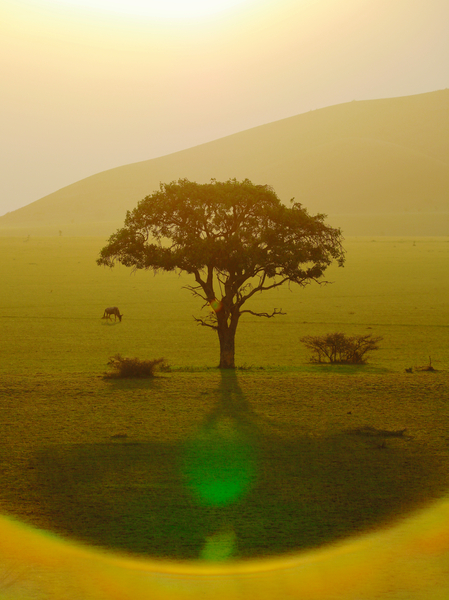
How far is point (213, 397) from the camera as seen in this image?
14977 mm

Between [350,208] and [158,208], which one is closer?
[158,208]

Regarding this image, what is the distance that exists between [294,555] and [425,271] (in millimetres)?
53172

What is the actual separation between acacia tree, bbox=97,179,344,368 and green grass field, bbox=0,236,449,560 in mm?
3069

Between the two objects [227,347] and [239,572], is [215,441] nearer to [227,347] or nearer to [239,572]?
[239,572]

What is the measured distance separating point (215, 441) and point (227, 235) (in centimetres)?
768

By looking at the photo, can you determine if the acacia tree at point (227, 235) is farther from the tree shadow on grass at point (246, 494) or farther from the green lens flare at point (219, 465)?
the tree shadow on grass at point (246, 494)

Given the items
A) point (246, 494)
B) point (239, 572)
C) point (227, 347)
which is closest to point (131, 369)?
point (227, 347)

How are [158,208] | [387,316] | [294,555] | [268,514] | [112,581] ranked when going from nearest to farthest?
1. [112,581]
2. [294,555]
3. [268,514]
4. [158,208]
5. [387,316]

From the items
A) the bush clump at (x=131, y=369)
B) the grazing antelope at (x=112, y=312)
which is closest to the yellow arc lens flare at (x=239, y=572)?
the bush clump at (x=131, y=369)

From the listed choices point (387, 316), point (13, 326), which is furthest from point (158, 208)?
point (387, 316)

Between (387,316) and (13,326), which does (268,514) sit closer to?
(13,326)

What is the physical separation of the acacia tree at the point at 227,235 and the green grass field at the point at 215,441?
10.1 ft

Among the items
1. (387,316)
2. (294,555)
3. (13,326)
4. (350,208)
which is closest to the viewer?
(294,555)

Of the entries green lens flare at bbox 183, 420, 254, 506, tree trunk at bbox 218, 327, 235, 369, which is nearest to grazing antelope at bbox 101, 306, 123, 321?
tree trunk at bbox 218, 327, 235, 369
